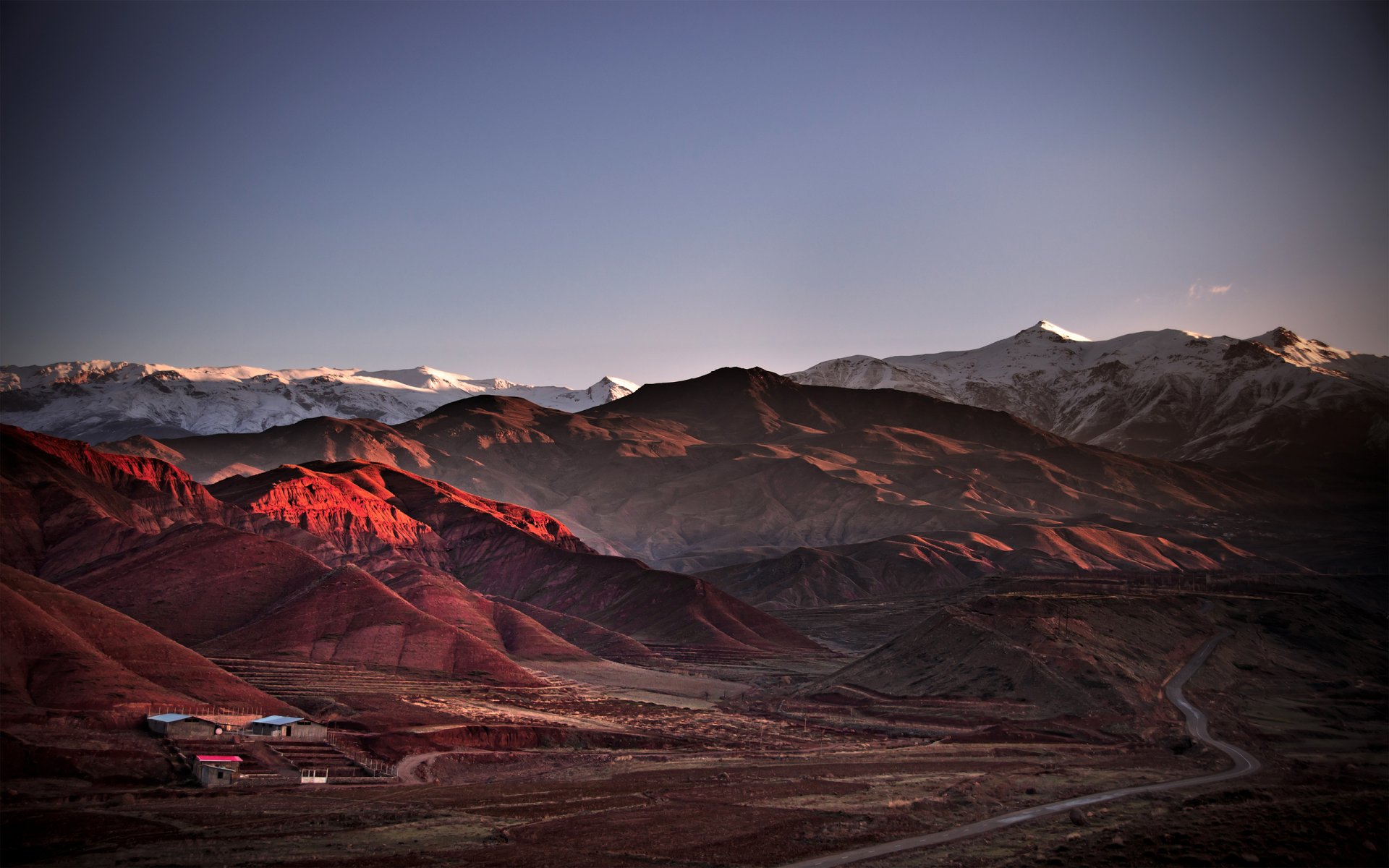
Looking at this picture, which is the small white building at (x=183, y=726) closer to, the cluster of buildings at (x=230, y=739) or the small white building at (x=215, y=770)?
the cluster of buildings at (x=230, y=739)

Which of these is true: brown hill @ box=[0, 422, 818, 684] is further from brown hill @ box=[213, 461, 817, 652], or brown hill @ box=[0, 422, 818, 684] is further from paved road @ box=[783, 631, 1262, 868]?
paved road @ box=[783, 631, 1262, 868]

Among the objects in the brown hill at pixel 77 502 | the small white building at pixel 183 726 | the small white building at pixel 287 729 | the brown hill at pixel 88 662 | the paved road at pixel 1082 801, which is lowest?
the paved road at pixel 1082 801

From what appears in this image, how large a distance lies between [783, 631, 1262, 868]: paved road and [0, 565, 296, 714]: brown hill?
50.7m

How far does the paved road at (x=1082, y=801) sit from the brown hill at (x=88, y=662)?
50.7 metres

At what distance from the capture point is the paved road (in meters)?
56.1

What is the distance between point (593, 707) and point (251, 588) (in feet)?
141

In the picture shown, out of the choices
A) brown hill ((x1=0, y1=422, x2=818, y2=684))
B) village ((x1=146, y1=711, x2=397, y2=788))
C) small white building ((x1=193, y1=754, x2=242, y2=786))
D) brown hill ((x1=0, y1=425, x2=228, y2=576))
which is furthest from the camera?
brown hill ((x1=0, y1=425, x2=228, y2=576))

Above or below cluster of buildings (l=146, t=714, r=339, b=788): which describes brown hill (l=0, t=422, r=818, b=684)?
above

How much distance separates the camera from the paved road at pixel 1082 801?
56.1m

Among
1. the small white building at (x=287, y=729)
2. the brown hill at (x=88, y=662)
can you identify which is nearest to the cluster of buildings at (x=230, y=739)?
the small white building at (x=287, y=729)

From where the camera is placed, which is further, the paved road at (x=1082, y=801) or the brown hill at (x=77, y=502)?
the brown hill at (x=77, y=502)

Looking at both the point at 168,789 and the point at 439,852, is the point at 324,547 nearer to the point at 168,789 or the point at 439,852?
the point at 168,789

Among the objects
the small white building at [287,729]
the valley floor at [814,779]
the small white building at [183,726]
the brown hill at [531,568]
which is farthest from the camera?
the brown hill at [531,568]

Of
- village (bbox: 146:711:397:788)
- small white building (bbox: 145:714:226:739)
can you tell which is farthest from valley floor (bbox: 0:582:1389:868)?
small white building (bbox: 145:714:226:739)
